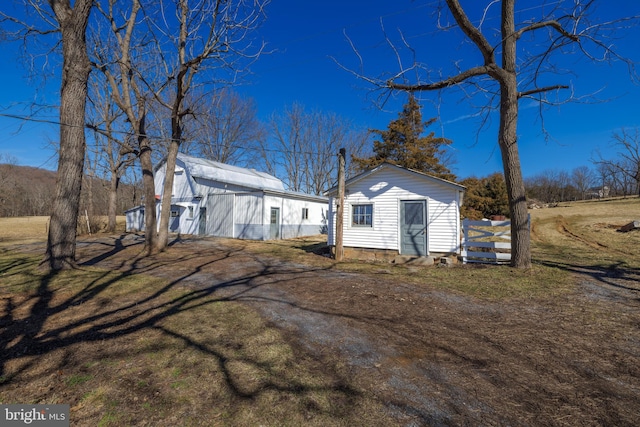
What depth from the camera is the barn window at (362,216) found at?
11242 millimetres

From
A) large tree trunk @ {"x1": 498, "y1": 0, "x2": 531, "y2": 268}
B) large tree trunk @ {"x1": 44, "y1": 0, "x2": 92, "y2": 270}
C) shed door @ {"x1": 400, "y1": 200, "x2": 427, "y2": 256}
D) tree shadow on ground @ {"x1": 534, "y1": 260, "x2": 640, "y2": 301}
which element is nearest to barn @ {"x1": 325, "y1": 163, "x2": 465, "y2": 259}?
shed door @ {"x1": 400, "y1": 200, "x2": 427, "y2": 256}

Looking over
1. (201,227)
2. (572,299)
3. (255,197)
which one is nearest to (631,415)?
(572,299)

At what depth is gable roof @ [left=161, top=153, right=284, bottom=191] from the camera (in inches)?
818

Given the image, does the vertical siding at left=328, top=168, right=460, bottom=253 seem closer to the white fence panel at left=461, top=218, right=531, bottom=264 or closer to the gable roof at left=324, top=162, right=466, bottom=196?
the gable roof at left=324, top=162, right=466, bottom=196

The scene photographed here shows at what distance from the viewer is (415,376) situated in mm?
2756

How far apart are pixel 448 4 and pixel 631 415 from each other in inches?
367

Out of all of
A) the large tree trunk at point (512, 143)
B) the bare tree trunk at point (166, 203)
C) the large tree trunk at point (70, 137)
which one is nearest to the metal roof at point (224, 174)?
the bare tree trunk at point (166, 203)

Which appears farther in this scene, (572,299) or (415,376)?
(572,299)

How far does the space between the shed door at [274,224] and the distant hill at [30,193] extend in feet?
105

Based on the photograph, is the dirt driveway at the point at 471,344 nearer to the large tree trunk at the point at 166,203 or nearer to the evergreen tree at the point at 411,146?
the large tree trunk at the point at 166,203

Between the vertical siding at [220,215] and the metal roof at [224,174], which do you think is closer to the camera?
the vertical siding at [220,215]

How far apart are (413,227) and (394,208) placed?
99 cm

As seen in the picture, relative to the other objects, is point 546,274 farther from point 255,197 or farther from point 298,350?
point 255,197

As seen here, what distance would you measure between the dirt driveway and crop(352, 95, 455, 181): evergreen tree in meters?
15.7
